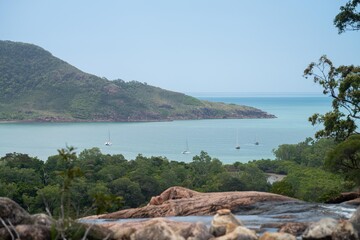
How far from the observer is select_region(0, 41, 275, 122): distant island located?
16888 centimetres

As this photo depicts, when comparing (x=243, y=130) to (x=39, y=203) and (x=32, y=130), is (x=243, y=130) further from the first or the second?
(x=39, y=203)

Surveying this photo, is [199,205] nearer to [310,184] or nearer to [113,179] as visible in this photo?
[310,184]

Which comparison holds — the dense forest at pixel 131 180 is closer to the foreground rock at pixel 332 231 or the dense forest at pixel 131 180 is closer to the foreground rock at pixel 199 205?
the foreground rock at pixel 199 205

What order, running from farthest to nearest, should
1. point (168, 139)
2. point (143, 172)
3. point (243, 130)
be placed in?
point (243, 130)
point (168, 139)
point (143, 172)

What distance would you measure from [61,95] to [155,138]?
47.1 m

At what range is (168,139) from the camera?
136625 millimetres

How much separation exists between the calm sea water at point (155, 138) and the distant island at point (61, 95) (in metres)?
5.26

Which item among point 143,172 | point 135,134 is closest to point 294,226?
point 143,172

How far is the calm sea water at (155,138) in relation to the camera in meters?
113

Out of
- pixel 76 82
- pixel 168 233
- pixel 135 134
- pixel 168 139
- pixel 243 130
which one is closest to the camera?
pixel 168 233

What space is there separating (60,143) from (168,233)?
11584 centimetres

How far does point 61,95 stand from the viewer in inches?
6777

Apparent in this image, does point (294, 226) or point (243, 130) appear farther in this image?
point (243, 130)

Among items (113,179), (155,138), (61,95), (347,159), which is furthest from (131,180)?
(61,95)
